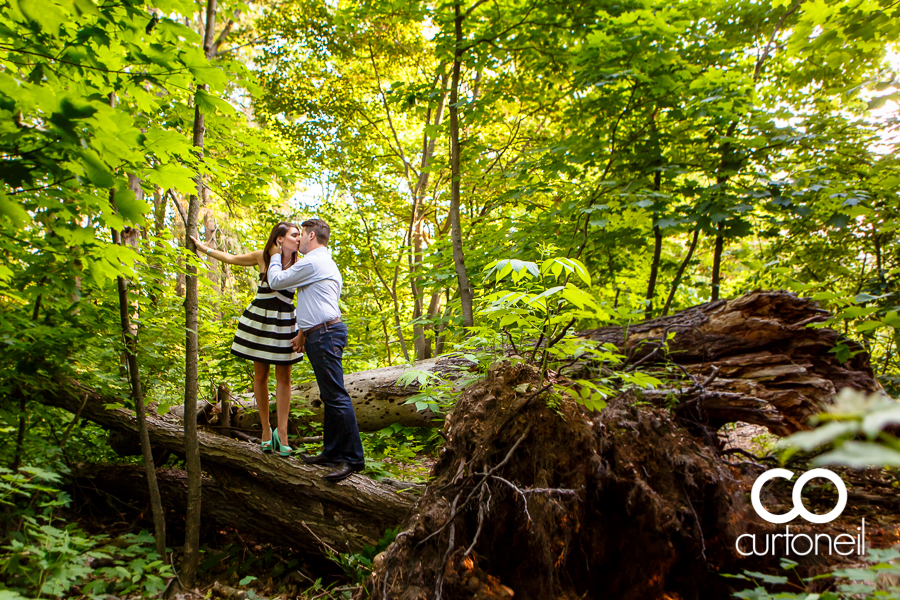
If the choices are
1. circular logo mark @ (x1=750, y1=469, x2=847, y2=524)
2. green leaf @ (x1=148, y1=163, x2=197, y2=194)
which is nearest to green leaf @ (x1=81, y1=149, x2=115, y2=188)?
green leaf @ (x1=148, y1=163, x2=197, y2=194)

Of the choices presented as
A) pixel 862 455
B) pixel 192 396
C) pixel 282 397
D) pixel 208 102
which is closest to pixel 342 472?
pixel 282 397

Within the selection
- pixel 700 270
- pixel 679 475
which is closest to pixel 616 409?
pixel 679 475

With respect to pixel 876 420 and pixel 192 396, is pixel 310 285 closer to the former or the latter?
pixel 192 396

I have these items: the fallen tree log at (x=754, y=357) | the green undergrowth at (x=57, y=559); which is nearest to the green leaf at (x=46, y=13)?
the green undergrowth at (x=57, y=559)

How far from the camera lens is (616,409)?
9.08ft

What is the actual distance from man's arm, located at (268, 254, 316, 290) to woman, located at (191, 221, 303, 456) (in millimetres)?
303

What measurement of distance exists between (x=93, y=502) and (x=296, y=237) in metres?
2.98

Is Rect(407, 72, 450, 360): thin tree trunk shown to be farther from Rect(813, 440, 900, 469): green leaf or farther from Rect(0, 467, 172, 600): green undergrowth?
Rect(813, 440, 900, 469): green leaf

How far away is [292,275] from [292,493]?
1626mm

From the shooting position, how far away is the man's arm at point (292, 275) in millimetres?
3389

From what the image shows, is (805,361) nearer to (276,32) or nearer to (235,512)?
(235,512)

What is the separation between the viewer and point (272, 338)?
3674 mm

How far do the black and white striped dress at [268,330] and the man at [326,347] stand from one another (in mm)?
299

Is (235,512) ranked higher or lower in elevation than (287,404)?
lower
